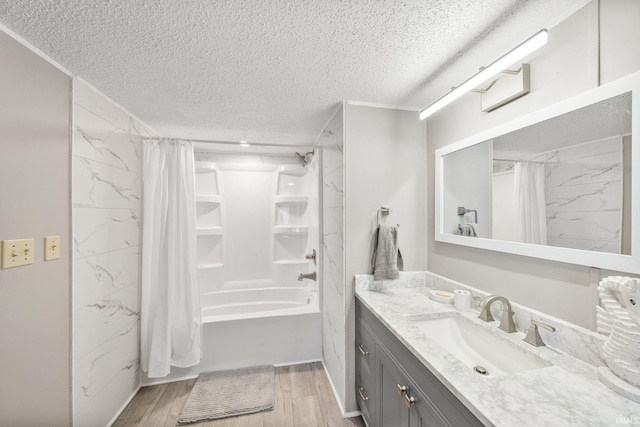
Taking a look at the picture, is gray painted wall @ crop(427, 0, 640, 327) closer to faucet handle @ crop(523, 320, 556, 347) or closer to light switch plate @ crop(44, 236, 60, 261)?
faucet handle @ crop(523, 320, 556, 347)

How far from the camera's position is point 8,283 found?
1.00 m

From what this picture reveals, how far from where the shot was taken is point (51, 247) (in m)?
1.18

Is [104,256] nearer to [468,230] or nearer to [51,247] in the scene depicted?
[51,247]

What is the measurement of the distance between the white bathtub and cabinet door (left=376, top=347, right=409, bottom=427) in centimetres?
157

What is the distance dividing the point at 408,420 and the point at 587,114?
4.67 ft

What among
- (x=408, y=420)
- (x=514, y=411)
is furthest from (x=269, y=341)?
(x=514, y=411)

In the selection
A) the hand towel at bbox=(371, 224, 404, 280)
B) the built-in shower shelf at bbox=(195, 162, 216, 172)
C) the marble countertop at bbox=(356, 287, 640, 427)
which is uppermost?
the built-in shower shelf at bbox=(195, 162, 216, 172)

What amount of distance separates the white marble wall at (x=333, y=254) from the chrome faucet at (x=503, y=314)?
0.82 m

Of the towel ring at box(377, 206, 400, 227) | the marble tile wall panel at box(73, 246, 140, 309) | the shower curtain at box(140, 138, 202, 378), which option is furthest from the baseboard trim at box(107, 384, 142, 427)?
the towel ring at box(377, 206, 400, 227)

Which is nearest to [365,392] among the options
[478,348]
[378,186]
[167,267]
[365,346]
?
[365,346]

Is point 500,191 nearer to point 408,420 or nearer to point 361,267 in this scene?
point 361,267

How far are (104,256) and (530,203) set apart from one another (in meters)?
2.46

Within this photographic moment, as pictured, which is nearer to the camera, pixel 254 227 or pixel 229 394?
pixel 229 394

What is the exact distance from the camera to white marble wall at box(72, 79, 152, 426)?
1.36 metres
